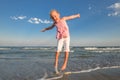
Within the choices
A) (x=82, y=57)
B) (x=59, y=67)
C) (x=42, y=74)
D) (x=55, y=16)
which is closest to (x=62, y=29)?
(x=55, y=16)

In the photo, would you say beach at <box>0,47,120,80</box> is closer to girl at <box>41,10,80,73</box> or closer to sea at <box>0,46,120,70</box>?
sea at <box>0,46,120,70</box>

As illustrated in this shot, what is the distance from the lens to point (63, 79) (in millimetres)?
6699

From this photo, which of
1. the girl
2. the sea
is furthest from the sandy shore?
the sea

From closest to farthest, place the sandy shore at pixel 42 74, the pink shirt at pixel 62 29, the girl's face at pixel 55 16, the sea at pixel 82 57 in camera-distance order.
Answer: the sandy shore at pixel 42 74 → the girl's face at pixel 55 16 → the pink shirt at pixel 62 29 → the sea at pixel 82 57

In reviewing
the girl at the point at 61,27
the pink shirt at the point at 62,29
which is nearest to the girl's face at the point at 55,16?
the girl at the point at 61,27

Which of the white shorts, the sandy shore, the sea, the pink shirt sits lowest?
the sandy shore

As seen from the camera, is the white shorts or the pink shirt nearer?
the pink shirt

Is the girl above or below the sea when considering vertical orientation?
above

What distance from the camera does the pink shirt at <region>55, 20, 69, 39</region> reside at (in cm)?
731

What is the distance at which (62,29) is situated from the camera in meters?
7.32

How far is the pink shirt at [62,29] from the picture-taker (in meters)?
7.31

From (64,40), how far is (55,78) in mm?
1363

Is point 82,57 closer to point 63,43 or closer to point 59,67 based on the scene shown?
point 59,67

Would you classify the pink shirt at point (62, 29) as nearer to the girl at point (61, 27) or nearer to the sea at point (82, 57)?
the girl at point (61, 27)
